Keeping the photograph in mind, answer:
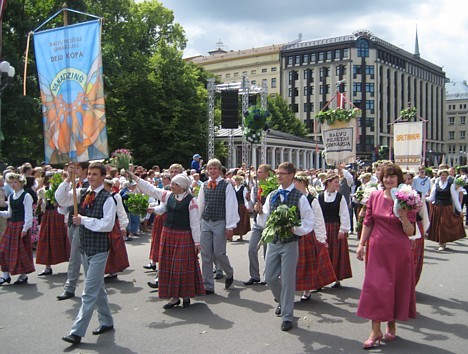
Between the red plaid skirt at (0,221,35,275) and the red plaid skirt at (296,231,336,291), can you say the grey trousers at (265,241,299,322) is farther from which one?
the red plaid skirt at (0,221,35,275)

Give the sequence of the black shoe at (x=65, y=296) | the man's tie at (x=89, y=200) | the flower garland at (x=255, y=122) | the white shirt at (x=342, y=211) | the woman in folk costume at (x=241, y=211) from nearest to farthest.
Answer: the man's tie at (x=89, y=200) < the black shoe at (x=65, y=296) < the white shirt at (x=342, y=211) < the flower garland at (x=255, y=122) < the woman in folk costume at (x=241, y=211)

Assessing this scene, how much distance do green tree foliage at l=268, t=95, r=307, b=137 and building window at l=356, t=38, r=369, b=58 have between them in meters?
21.2

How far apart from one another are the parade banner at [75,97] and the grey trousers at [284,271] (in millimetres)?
2519

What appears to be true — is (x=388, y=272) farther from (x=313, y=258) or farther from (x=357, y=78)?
(x=357, y=78)

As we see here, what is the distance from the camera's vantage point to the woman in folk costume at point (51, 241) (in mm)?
9680

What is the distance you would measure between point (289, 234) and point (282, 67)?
87531 mm

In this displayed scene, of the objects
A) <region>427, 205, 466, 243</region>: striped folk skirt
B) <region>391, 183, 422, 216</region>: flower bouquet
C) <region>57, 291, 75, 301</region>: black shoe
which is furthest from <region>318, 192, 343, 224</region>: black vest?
<region>427, 205, 466, 243</region>: striped folk skirt

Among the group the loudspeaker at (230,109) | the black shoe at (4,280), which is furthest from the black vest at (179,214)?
the loudspeaker at (230,109)

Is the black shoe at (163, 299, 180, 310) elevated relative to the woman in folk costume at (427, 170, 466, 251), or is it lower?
lower

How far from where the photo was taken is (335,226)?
27.7ft

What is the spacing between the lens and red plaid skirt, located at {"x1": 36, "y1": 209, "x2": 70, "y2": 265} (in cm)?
968

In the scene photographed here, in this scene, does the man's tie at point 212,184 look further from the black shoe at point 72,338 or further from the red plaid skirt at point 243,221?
the red plaid skirt at point 243,221

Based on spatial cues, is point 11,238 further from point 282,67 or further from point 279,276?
point 282,67

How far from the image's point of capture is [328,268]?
7.73 metres
